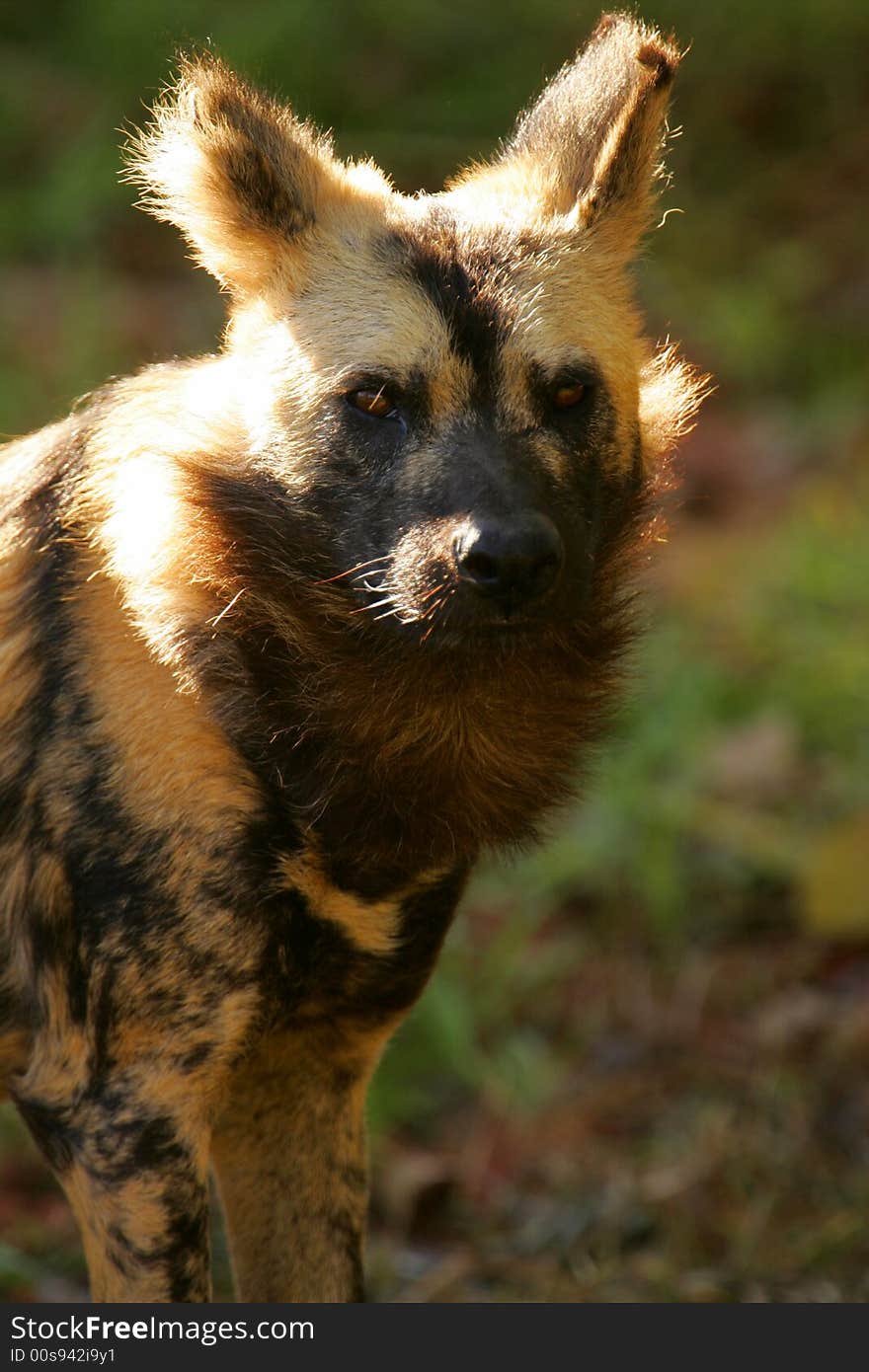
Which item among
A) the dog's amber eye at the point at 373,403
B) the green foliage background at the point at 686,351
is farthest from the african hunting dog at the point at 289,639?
the green foliage background at the point at 686,351

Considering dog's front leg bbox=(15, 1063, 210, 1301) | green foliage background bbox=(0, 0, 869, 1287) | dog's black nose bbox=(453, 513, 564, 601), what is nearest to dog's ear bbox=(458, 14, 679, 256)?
dog's black nose bbox=(453, 513, 564, 601)

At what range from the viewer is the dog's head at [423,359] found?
323cm

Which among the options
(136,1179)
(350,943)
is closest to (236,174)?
(350,943)

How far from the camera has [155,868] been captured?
3213 mm

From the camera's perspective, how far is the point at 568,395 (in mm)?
3453

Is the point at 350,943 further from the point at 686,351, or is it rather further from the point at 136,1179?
the point at 686,351

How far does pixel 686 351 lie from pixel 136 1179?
752 centimetres

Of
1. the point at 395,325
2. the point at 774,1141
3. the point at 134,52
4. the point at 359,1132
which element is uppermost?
the point at 134,52

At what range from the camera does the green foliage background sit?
235 inches

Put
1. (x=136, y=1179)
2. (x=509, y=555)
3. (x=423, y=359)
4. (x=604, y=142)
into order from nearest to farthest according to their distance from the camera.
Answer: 1. (x=509, y=555)
2. (x=136, y=1179)
3. (x=423, y=359)
4. (x=604, y=142)

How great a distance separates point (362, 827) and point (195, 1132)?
65 centimetres

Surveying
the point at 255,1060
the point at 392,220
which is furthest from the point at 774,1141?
the point at 392,220

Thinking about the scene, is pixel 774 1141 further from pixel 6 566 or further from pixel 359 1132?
pixel 6 566

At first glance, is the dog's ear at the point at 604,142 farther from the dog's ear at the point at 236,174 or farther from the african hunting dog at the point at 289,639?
the dog's ear at the point at 236,174
